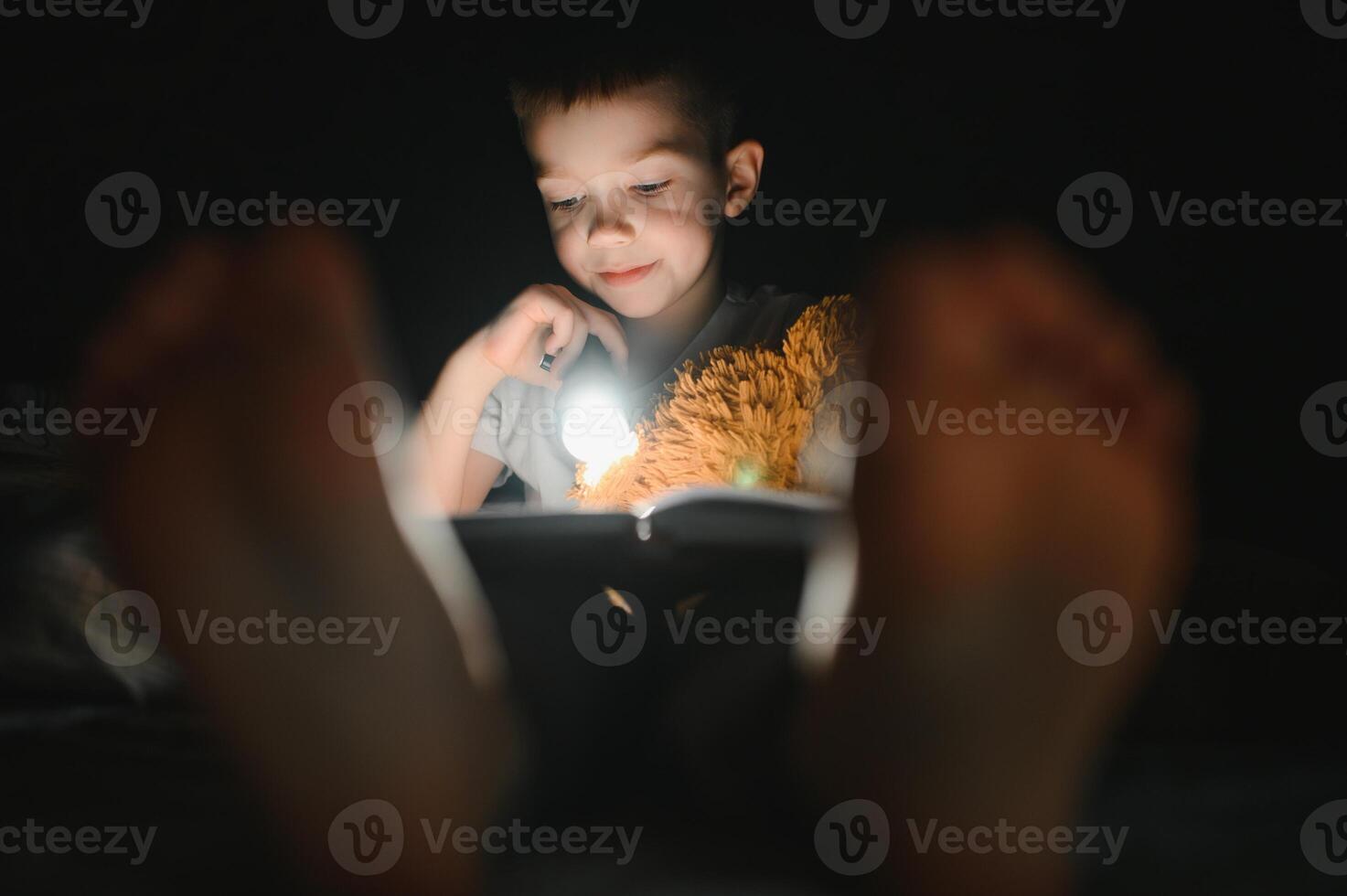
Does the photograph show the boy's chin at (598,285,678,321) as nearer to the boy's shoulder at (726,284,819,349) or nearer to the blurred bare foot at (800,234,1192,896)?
the boy's shoulder at (726,284,819,349)

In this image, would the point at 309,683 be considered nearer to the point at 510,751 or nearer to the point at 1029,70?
the point at 510,751

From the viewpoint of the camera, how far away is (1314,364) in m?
0.70

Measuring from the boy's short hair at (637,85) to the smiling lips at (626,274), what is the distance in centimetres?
9

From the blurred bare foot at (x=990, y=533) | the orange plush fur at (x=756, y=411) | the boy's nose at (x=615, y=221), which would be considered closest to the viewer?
the blurred bare foot at (x=990, y=533)

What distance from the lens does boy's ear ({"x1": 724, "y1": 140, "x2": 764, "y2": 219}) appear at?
675 mm

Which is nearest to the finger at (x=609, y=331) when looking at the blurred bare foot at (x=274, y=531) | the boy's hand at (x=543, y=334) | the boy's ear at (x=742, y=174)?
the boy's hand at (x=543, y=334)

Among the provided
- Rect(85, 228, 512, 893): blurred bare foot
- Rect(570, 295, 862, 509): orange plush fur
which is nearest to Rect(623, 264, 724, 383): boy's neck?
Rect(570, 295, 862, 509): orange plush fur

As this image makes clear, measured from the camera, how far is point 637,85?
0.64 metres

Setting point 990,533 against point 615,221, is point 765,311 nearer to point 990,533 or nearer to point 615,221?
point 615,221

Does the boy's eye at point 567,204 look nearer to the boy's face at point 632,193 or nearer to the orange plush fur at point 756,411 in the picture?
the boy's face at point 632,193

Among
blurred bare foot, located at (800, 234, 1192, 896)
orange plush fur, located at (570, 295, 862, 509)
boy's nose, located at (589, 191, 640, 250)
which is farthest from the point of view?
boy's nose, located at (589, 191, 640, 250)

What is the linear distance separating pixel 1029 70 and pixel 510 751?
59 cm

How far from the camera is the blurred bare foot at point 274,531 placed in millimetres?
438

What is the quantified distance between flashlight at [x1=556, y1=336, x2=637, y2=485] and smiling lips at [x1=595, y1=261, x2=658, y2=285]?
0.05 meters
